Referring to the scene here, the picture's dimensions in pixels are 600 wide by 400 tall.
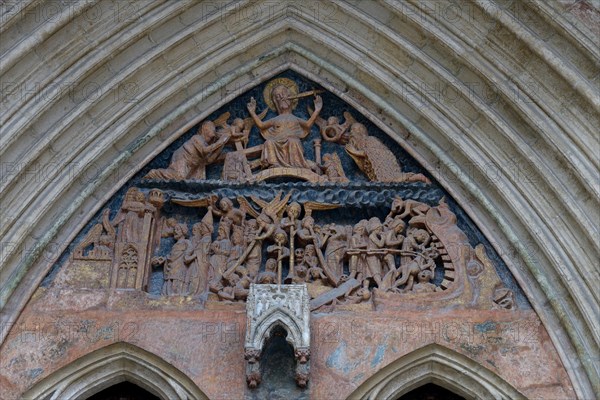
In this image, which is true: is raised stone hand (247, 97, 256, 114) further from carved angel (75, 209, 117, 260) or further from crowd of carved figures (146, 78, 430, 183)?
carved angel (75, 209, 117, 260)

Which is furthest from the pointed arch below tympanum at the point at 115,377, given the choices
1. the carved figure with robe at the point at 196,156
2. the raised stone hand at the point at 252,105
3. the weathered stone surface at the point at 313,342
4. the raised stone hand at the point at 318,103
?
the raised stone hand at the point at 318,103

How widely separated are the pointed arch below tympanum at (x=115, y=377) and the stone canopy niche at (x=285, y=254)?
0.35 ft

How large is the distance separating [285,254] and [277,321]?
790mm

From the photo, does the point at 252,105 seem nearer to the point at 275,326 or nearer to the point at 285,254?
the point at 285,254

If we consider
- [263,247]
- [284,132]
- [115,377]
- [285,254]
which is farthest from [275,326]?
[284,132]

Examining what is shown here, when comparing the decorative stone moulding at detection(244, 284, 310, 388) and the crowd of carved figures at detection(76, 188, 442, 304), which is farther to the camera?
the crowd of carved figures at detection(76, 188, 442, 304)

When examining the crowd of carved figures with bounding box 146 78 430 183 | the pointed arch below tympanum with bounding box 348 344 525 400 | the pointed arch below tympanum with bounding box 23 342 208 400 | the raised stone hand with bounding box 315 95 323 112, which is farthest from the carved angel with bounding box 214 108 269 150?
the pointed arch below tympanum with bounding box 348 344 525 400

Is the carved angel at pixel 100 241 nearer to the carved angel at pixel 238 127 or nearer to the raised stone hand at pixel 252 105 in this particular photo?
the carved angel at pixel 238 127

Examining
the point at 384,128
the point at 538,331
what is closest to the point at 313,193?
the point at 384,128

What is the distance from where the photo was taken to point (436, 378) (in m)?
7.99

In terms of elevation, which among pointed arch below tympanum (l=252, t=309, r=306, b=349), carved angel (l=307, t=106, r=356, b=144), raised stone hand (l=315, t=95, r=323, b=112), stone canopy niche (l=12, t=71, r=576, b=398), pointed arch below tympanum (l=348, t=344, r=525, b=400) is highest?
raised stone hand (l=315, t=95, r=323, b=112)

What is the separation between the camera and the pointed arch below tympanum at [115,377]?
7.82m

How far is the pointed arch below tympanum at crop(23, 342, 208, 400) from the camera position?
25.6 ft

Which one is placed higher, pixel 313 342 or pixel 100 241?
pixel 100 241
